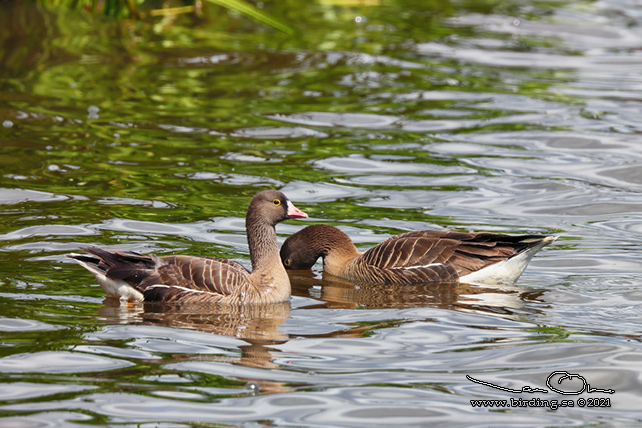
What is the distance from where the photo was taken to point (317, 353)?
8.23 m

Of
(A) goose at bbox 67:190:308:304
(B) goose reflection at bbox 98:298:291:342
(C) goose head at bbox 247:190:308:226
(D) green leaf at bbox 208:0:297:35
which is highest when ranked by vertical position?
(D) green leaf at bbox 208:0:297:35

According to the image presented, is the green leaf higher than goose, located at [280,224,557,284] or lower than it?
higher

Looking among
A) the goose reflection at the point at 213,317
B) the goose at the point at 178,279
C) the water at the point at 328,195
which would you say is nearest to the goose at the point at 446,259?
the water at the point at 328,195

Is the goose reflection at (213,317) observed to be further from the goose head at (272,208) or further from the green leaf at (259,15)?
the green leaf at (259,15)

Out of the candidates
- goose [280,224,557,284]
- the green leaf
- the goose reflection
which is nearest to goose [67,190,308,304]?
the goose reflection

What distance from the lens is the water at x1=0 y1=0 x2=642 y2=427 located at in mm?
7430

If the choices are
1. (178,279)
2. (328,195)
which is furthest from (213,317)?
(328,195)

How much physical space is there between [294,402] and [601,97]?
13.6 meters

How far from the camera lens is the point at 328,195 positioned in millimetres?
A: 13594

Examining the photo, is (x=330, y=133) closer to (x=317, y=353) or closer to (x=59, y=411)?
(x=317, y=353)

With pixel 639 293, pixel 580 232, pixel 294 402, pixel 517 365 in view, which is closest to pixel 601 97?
pixel 580 232
